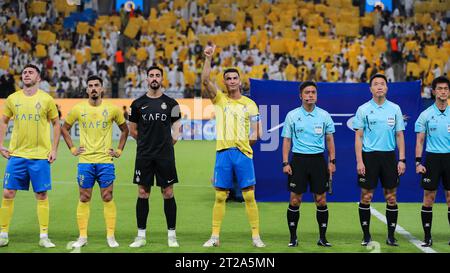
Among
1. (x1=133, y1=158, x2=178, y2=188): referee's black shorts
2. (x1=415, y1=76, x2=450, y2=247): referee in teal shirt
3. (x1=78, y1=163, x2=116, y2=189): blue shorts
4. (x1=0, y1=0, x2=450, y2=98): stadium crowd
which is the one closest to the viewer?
(x1=78, y1=163, x2=116, y2=189): blue shorts

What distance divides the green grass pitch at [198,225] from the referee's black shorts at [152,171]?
0.86 m

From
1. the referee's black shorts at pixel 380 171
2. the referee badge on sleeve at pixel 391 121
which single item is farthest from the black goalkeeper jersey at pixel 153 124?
the referee badge on sleeve at pixel 391 121

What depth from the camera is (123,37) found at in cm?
3347

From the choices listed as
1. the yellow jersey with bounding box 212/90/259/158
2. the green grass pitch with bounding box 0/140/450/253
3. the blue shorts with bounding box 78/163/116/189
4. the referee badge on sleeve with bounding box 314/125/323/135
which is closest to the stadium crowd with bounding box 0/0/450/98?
the green grass pitch with bounding box 0/140/450/253

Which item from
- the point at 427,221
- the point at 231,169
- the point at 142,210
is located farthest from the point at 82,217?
the point at 427,221

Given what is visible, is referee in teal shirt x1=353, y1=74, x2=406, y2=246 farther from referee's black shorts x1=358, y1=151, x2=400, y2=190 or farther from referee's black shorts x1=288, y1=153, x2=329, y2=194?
referee's black shorts x1=288, y1=153, x2=329, y2=194

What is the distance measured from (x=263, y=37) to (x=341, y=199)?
2091cm

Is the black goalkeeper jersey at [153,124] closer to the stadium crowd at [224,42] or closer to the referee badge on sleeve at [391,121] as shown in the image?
the referee badge on sleeve at [391,121]

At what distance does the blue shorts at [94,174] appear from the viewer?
9.24m

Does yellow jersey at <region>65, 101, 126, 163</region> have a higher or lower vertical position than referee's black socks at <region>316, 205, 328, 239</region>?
higher

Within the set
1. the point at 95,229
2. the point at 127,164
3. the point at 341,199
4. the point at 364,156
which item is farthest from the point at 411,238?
the point at 127,164

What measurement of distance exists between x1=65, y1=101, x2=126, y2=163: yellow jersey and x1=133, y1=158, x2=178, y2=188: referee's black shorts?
426mm

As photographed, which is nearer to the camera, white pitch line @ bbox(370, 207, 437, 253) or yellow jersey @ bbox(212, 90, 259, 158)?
white pitch line @ bbox(370, 207, 437, 253)

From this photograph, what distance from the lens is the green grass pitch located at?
9328 mm
